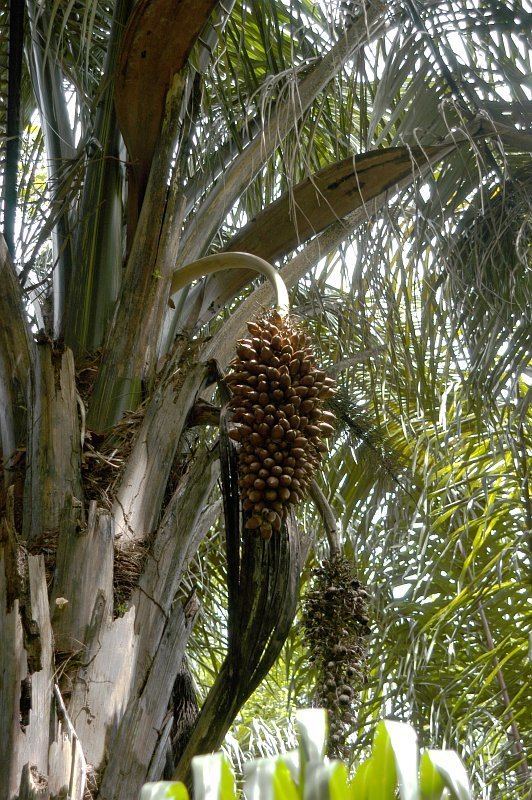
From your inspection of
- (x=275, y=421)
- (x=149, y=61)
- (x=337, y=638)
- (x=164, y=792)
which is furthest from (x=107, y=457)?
(x=164, y=792)

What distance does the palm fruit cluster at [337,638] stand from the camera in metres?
1.93

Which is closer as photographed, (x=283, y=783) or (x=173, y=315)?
(x=283, y=783)

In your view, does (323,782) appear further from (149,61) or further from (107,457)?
(149,61)

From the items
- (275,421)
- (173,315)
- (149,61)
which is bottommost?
(275,421)

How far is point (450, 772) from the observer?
2.35ft

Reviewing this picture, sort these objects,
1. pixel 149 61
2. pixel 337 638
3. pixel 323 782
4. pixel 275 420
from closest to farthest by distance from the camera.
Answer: pixel 323 782
pixel 275 420
pixel 337 638
pixel 149 61

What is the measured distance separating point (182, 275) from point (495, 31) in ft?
4.01

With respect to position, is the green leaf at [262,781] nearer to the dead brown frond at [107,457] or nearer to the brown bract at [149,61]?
the dead brown frond at [107,457]

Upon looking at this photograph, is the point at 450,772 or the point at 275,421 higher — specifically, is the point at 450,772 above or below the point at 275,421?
below

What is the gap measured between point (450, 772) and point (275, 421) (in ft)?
3.15

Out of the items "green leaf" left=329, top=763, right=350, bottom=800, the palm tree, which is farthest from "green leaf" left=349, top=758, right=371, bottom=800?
the palm tree

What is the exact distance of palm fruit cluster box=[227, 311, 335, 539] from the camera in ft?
5.26

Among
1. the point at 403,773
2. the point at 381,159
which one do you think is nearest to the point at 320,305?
the point at 381,159

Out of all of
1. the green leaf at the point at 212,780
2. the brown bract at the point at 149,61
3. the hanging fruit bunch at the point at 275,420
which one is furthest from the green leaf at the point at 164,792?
the brown bract at the point at 149,61
